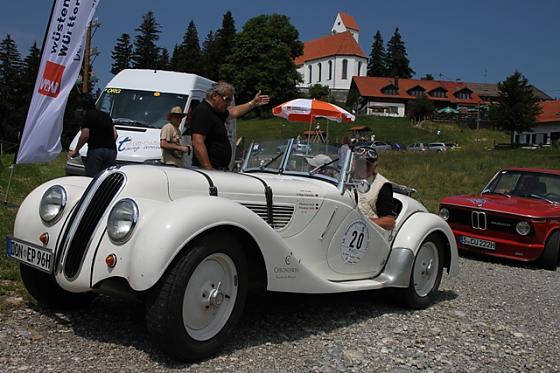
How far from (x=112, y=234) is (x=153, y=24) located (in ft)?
338

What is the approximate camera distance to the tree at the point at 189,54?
100938 mm

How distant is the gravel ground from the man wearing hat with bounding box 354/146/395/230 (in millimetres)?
819

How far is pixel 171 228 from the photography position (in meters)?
3.35

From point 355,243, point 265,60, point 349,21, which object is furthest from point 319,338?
point 349,21

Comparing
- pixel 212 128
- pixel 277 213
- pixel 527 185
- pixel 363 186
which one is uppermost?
pixel 212 128

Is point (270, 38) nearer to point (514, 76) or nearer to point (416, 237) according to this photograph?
point (514, 76)

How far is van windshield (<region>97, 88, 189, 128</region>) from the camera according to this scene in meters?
11.7

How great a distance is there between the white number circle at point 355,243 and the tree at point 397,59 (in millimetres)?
114467

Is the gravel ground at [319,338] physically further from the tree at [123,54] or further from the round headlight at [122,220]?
the tree at [123,54]

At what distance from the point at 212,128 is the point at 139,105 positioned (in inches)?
287

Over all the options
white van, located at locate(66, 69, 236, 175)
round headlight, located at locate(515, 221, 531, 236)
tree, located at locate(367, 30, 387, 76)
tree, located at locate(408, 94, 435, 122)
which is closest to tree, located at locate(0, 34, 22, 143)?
white van, located at locate(66, 69, 236, 175)

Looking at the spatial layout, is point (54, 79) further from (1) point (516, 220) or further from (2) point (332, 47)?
(2) point (332, 47)

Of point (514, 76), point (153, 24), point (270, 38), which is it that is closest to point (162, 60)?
point (153, 24)

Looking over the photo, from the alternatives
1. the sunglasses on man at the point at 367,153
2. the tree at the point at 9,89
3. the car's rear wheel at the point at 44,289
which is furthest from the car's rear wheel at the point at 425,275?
the tree at the point at 9,89
